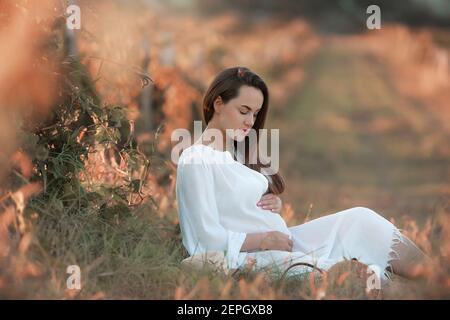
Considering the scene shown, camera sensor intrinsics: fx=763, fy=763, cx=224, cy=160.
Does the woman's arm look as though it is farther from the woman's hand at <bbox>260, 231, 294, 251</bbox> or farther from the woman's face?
the woman's face

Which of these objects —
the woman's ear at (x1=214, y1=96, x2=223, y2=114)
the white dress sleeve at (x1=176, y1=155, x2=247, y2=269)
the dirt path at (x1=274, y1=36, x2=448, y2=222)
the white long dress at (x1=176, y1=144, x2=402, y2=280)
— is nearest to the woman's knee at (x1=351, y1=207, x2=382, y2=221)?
the white long dress at (x1=176, y1=144, x2=402, y2=280)

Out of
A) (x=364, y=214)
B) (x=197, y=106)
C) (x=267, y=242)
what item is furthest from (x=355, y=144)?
(x=267, y=242)

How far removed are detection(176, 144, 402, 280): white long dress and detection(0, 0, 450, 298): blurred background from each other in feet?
0.91

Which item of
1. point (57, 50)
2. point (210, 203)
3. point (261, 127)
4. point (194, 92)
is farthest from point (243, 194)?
point (194, 92)

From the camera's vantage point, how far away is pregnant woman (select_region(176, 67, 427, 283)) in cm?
332

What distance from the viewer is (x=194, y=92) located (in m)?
7.38

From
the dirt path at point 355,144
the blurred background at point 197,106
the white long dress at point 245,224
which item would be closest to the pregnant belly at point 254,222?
the white long dress at point 245,224

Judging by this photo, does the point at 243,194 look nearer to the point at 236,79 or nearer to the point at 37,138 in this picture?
the point at 236,79

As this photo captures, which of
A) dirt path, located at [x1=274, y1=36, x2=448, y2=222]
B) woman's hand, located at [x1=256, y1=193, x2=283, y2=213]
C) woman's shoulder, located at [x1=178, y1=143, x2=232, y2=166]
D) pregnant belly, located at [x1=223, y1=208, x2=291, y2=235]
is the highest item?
dirt path, located at [x1=274, y1=36, x2=448, y2=222]

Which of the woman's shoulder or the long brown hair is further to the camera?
the long brown hair

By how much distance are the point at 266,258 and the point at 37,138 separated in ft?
3.67

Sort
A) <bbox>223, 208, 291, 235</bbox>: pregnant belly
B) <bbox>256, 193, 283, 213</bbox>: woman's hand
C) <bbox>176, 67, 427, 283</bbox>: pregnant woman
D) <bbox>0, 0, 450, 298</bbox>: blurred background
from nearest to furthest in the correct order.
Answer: <bbox>0, 0, 450, 298</bbox>: blurred background → <bbox>176, 67, 427, 283</bbox>: pregnant woman → <bbox>223, 208, 291, 235</bbox>: pregnant belly → <bbox>256, 193, 283, 213</bbox>: woman's hand

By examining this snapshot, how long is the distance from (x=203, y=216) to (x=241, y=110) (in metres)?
0.53

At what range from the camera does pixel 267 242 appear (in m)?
3.36
